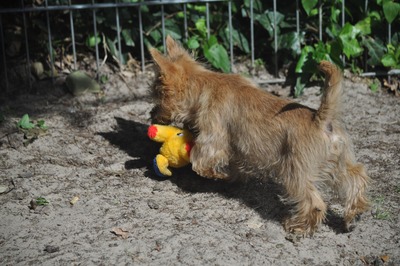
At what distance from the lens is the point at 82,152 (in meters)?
6.53

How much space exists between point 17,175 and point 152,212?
1521 mm

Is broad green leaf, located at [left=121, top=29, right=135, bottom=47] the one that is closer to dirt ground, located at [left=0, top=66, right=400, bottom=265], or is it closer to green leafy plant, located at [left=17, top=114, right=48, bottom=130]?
dirt ground, located at [left=0, top=66, right=400, bottom=265]

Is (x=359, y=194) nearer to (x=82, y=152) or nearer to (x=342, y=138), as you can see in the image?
(x=342, y=138)

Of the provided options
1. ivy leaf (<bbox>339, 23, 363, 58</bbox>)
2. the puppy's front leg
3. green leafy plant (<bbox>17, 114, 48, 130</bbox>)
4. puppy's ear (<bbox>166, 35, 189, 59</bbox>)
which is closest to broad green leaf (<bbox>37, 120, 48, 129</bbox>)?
green leafy plant (<bbox>17, 114, 48, 130</bbox>)

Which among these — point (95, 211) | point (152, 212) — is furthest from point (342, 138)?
point (95, 211)

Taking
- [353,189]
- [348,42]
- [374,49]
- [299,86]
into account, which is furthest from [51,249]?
[374,49]

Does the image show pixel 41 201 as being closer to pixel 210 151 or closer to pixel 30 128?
pixel 30 128

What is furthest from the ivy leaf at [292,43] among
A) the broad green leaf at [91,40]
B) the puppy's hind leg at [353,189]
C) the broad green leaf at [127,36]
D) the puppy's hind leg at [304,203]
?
the puppy's hind leg at [304,203]

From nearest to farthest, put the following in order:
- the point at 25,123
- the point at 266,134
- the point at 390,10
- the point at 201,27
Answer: the point at 266,134
the point at 25,123
the point at 390,10
the point at 201,27

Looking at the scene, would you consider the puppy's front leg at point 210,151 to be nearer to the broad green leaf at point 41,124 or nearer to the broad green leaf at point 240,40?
the broad green leaf at point 41,124

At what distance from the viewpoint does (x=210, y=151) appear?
217 inches

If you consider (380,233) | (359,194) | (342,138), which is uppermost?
(342,138)

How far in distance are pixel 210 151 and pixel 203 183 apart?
59 cm

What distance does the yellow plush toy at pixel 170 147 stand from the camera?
579 cm
